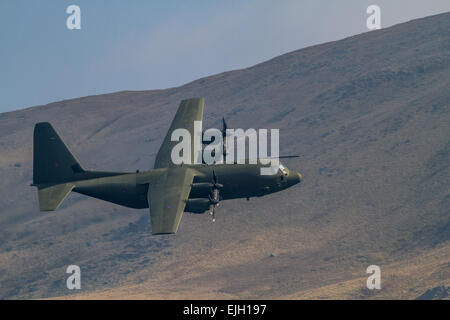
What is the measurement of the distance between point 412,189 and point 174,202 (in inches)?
2765

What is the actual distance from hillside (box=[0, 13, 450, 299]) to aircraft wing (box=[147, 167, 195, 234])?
40.0 metres

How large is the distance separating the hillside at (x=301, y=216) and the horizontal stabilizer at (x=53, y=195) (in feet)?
140

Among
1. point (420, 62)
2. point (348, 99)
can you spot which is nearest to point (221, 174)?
point (348, 99)

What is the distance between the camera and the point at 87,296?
330 feet

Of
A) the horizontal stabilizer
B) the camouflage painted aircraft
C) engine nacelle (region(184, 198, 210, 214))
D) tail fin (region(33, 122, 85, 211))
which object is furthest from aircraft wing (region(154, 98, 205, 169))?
the horizontal stabilizer

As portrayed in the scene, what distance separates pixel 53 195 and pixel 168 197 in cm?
981

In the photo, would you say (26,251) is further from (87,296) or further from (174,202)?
(174,202)

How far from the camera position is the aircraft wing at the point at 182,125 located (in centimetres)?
5994

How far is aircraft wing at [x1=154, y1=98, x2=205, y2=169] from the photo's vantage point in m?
59.9

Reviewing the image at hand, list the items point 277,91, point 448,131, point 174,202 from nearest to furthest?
point 174,202, point 448,131, point 277,91

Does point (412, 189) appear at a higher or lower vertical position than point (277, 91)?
lower

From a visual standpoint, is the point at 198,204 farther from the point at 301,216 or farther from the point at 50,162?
the point at 301,216

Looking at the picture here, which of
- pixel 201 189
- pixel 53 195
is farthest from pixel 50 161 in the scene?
pixel 201 189

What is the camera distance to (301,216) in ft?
368
